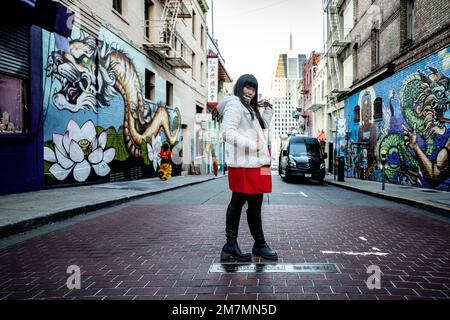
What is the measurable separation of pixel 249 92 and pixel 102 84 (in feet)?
33.0

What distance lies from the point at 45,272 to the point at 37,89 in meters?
7.48

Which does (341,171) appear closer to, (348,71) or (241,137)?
(348,71)

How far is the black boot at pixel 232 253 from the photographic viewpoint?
139 inches

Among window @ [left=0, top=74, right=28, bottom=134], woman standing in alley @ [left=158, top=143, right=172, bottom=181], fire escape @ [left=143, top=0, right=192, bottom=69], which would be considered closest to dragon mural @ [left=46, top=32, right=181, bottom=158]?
window @ [left=0, top=74, right=28, bottom=134]

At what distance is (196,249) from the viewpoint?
4062mm

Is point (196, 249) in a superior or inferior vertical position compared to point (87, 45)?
inferior

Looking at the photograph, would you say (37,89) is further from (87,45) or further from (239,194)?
(239,194)

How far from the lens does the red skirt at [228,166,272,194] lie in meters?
3.43

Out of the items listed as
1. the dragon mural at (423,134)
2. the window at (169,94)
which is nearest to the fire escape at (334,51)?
the dragon mural at (423,134)

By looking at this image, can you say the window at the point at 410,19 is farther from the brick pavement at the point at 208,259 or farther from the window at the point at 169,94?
the window at the point at 169,94

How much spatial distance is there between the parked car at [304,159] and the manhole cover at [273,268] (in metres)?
12.9

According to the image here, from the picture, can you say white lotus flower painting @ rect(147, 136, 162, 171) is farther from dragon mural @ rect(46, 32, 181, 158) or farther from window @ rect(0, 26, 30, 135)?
window @ rect(0, 26, 30, 135)

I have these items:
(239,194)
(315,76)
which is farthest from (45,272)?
(315,76)

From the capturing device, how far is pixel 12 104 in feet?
28.5
